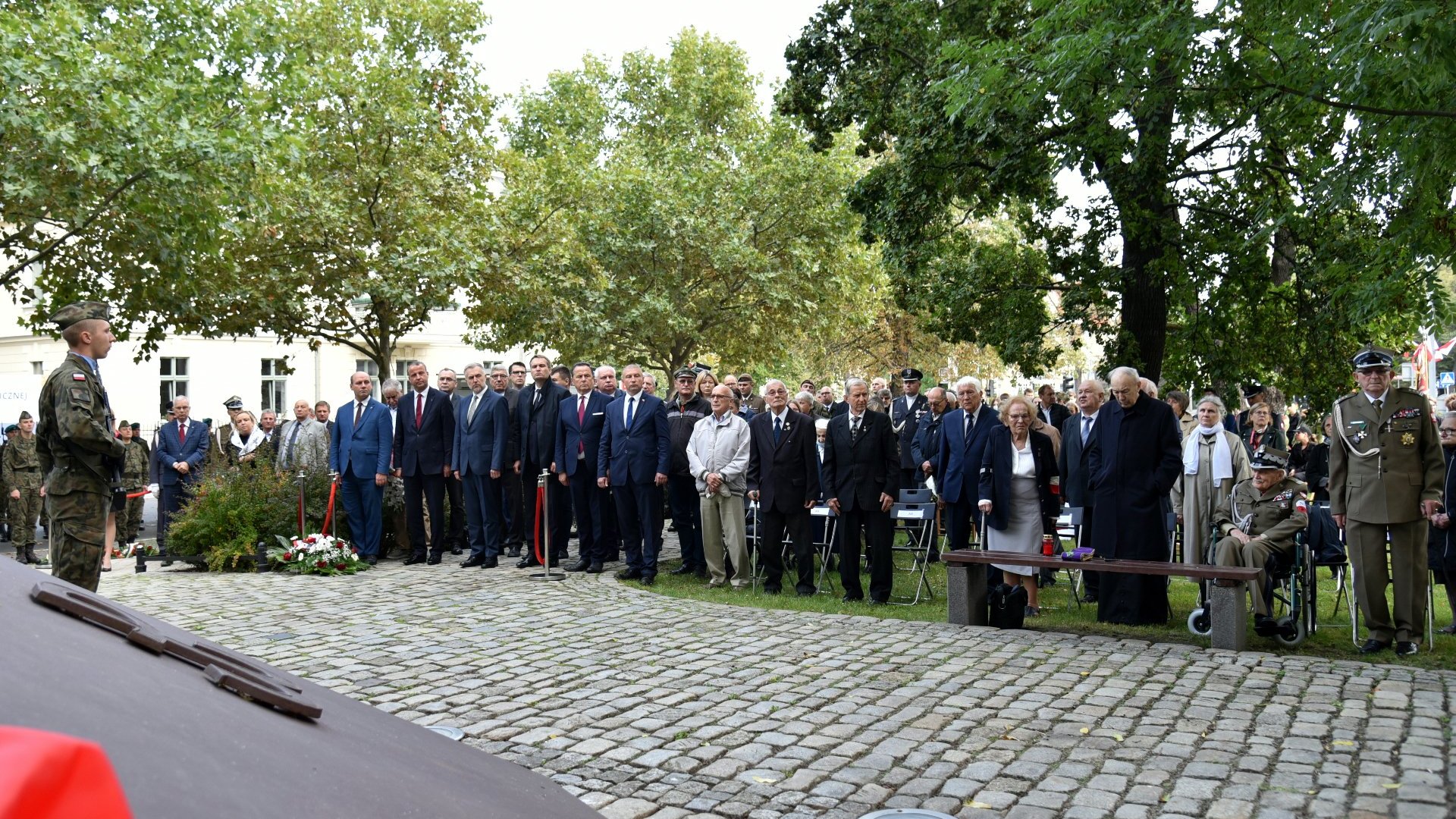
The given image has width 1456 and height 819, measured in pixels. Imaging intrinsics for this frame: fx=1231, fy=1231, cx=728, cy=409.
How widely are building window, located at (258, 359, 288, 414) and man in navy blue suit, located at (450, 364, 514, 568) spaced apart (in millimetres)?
32305

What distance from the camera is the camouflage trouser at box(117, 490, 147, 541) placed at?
727 inches

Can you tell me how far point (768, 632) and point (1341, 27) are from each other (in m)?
5.82

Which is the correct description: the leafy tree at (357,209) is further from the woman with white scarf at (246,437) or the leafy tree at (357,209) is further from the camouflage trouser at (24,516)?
the camouflage trouser at (24,516)

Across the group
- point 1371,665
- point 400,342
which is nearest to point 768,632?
point 1371,665

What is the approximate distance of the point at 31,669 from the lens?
4.46 feet

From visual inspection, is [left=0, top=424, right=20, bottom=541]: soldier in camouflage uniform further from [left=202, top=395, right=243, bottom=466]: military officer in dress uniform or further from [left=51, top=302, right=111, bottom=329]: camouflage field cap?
[left=51, top=302, right=111, bottom=329]: camouflage field cap

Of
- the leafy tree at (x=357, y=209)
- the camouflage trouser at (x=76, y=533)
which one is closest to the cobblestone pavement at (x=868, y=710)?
the camouflage trouser at (x=76, y=533)

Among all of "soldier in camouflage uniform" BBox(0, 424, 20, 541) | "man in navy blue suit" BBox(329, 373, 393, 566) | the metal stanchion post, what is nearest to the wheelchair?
the metal stanchion post

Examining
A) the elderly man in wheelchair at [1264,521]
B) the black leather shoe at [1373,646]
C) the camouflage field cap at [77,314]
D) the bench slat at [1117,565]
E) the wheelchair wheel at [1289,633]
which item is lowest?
the black leather shoe at [1373,646]

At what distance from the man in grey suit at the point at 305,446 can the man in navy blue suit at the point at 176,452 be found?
7.35 feet

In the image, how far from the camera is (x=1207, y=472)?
10953 millimetres

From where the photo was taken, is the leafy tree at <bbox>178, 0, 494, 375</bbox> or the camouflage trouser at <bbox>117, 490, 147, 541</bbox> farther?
the leafy tree at <bbox>178, 0, 494, 375</bbox>

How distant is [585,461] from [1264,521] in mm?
7255

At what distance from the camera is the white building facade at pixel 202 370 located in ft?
130
